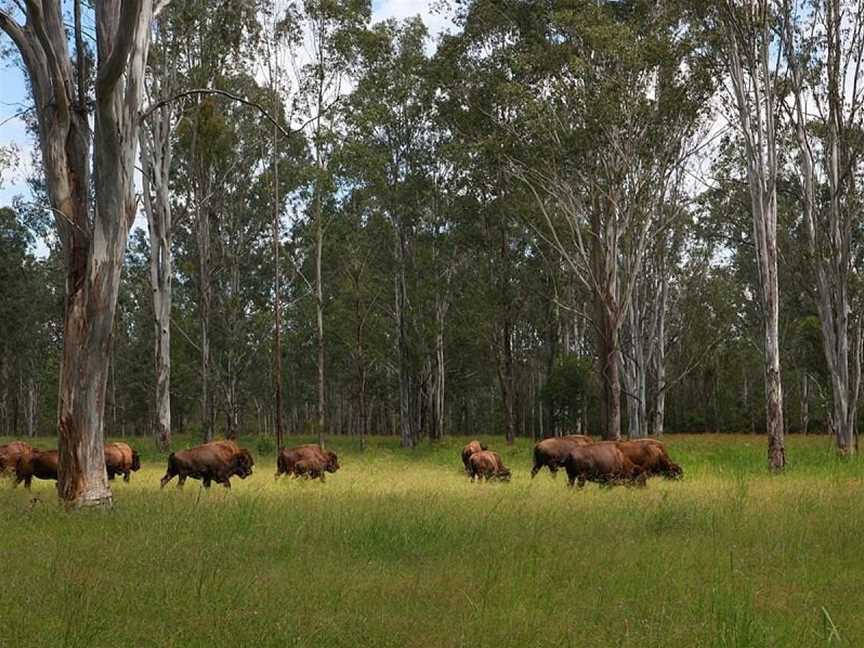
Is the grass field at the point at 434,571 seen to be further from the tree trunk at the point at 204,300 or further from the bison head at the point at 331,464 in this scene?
the tree trunk at the point at 204,300

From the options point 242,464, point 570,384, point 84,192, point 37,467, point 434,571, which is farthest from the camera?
point 570,384

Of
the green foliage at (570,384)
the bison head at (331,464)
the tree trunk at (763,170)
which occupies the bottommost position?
the bison head at (331,464)

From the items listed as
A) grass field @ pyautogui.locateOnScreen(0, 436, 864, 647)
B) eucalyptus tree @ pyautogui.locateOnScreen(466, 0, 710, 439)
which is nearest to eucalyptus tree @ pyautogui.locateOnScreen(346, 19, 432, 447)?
eucalyptus tree @ pyautogui.locateOnScreen(466, 0, 710, 439)

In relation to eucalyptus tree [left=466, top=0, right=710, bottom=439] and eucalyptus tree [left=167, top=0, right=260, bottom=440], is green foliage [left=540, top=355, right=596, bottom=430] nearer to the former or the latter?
eucalyptus tree [left=466, top=0, right=710, bottom=439]

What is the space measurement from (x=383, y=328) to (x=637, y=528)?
Answer: 122 feet

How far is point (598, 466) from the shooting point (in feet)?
48.3

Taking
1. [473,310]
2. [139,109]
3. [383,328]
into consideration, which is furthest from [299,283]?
[139,109]

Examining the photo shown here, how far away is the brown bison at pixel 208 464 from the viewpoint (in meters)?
14.9

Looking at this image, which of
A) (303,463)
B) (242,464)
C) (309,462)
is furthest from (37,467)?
(309,462)

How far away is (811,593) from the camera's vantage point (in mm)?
6660

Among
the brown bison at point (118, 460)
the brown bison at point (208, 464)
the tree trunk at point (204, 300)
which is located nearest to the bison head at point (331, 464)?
the brown bison at point (208, 464)

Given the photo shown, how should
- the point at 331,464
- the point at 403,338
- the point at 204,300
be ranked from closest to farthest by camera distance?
the point at 331,464 → the point at 204,300 → the point at 403,338

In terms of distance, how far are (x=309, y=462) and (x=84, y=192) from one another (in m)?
7.99

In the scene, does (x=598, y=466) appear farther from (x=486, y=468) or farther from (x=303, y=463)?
(x=303, y=463)
